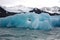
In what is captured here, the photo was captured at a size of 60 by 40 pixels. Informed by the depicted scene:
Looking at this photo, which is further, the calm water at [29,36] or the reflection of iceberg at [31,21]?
the reflection of iceberg at [31,21]

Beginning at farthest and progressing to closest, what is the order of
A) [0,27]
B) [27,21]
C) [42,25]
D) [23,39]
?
[0,27] → [27,21] → [42,25] → [23,39]

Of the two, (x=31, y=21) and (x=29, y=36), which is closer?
(x=29, y=36)

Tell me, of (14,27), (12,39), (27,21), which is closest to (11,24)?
(14,27)

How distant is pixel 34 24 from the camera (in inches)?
501

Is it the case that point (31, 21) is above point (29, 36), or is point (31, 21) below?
above

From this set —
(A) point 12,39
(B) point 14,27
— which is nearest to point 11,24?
(B) point 14,27

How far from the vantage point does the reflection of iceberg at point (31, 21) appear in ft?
41.2

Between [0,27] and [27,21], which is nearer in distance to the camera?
[27,21]

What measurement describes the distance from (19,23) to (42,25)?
6.53 feet

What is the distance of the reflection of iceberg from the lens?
12.5 meters

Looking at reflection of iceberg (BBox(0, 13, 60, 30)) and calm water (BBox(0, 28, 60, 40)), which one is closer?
calm water (BBox(0, 28, 60, 40))

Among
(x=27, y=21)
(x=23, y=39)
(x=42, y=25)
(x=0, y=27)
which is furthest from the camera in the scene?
(x=0, y=27)

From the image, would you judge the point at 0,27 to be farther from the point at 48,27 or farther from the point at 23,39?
the point at 23,39

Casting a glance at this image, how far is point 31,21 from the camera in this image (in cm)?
1272
